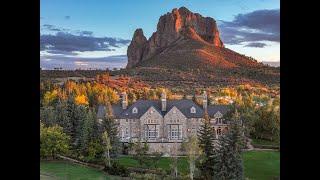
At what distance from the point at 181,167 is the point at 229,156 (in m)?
0.26

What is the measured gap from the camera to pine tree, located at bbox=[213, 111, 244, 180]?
7.42 ft

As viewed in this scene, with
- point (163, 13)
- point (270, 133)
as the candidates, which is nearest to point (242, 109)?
point (270, 133)

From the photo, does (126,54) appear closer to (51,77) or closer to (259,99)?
→ (51,77)

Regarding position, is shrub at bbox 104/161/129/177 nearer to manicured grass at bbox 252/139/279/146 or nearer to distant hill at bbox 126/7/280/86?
distant hill at bbox 126/7/280/86

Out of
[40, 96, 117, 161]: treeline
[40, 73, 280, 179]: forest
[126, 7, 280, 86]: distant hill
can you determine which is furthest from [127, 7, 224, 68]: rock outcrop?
[40, 96, 117, 161]: treeline

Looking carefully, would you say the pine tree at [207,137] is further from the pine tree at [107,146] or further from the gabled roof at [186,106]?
the pine tree at [107,146]

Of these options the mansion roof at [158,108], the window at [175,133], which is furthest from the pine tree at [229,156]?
the window at [175,133]

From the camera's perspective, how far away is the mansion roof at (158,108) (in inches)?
87.4

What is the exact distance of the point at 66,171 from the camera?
7.36 feet

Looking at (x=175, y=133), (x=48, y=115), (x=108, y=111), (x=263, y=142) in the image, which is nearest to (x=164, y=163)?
(x=175, y=133)

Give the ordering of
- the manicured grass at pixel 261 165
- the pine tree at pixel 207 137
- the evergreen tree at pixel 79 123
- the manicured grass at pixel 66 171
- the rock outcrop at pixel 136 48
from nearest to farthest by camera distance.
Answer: the rock outcrop at pixel 136 48, the manicured grass at pixel 66 171, the manicured grass at pixel 261 165, the pine tree at pixel 207 137, the evergreen tree at pixel 79 123

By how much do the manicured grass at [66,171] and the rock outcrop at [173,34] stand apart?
608 millimetres

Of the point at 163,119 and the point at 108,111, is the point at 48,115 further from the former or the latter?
the point at 163,119
